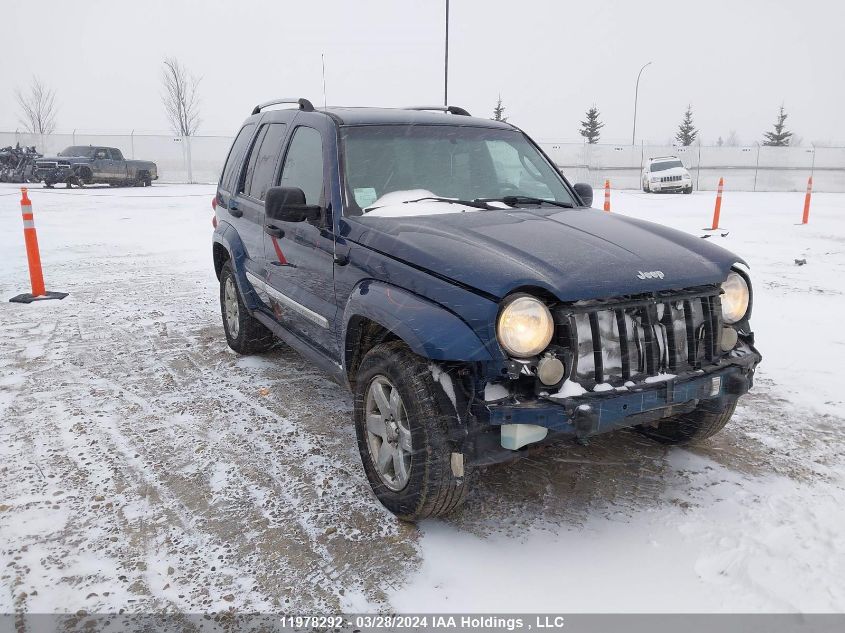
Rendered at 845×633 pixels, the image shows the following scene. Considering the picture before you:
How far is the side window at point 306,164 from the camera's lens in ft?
12.7

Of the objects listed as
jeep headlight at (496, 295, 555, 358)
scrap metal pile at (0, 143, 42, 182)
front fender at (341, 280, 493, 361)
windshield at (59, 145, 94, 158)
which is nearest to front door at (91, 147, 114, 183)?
windshield at (59, 145, 94, 158)

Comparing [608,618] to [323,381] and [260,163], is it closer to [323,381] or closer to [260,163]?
[323,381]

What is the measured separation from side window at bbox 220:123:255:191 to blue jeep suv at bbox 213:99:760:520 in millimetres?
1137

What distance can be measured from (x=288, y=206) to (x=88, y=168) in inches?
1047

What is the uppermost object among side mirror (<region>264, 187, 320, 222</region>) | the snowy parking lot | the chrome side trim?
side mirror (<region>264, 187, 320, 222</region>)

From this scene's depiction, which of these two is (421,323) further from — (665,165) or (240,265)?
(665,165)

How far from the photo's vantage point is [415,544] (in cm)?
294

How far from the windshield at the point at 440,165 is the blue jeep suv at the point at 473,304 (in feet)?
0.04

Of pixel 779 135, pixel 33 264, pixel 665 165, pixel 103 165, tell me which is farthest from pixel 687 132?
pixel 33 264

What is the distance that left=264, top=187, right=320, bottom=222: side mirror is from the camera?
11.7ft

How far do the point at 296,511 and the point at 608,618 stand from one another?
4.99ft

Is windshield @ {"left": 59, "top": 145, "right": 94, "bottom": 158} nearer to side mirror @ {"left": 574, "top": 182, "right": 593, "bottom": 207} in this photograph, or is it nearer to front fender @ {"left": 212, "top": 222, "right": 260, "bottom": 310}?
front fender @ {"left": 212, "top": 222, "right": 260, "bottom": 310}

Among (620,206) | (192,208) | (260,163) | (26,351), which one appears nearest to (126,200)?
(192,208)

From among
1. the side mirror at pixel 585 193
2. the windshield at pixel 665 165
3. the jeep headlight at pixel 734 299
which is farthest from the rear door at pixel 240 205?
the windshield at pixel 665 165
